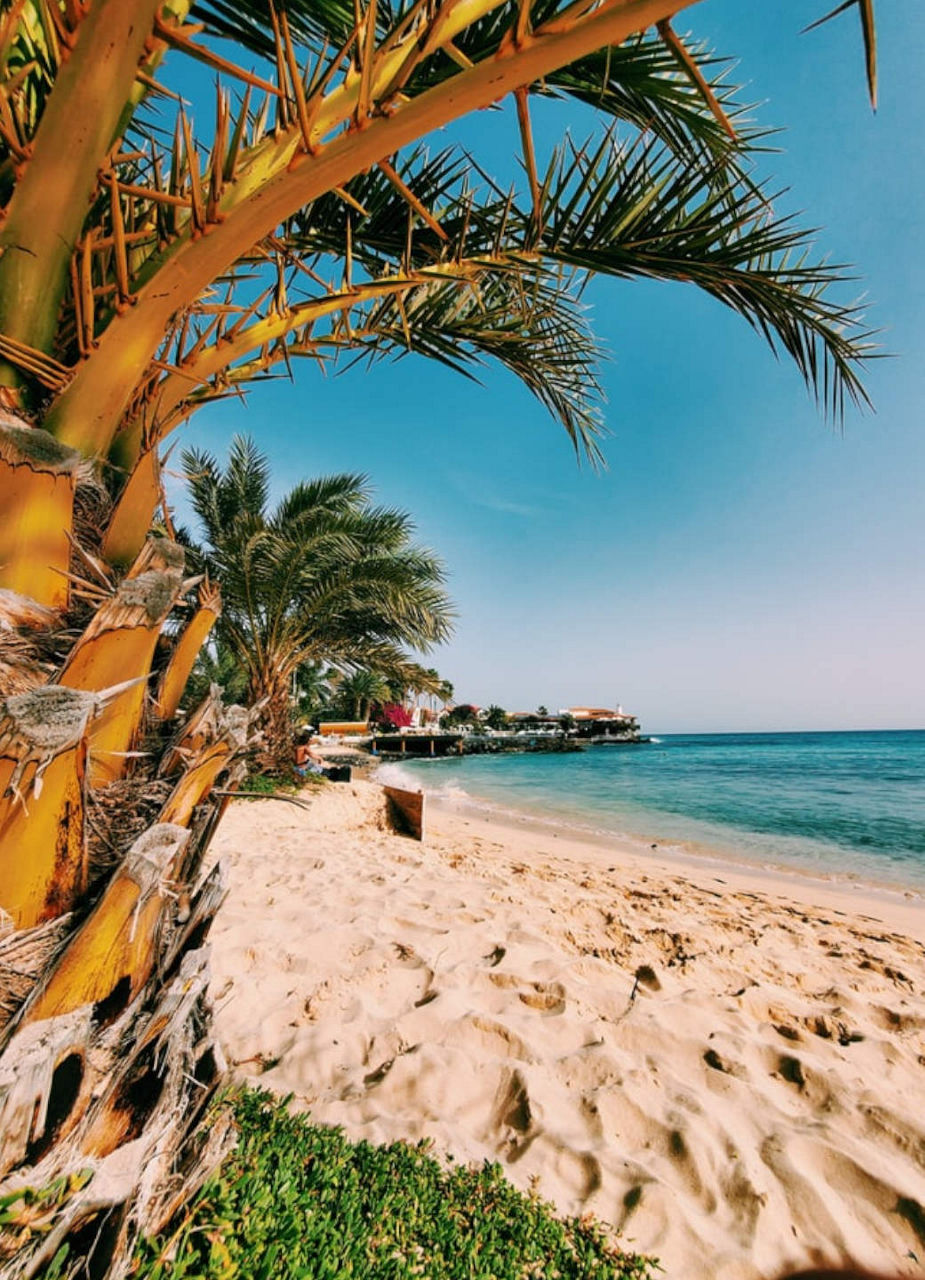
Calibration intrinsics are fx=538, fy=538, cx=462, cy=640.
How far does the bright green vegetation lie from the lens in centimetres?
118

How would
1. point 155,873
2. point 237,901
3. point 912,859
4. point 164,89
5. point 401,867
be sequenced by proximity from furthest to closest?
point 912,859 < point 401,867 < point 237,901 < point 164,89 < point 155,873

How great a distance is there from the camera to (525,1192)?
1.75m

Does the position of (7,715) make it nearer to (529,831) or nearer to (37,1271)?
(37,1271)

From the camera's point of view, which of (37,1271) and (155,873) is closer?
(37,1271)

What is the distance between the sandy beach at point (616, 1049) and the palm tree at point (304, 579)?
4970mm

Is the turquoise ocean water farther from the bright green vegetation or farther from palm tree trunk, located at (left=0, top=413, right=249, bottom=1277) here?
palm tree trunk, located at (left=0, top=413, right=249, bottom=1277)

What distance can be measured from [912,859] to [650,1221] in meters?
11.5

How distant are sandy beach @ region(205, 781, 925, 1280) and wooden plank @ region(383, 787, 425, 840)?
405 cm

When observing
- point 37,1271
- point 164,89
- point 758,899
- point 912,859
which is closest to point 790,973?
point 758,899

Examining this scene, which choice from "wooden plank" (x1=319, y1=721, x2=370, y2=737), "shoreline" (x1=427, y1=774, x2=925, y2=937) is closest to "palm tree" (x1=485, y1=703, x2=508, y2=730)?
"wooden plank" (x1=319, y1=721, x2=370, y2=737)

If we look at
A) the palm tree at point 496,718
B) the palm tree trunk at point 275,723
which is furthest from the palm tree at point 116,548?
the palm tree at point 496,718

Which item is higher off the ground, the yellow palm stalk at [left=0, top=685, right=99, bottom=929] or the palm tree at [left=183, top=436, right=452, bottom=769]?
the palm tree at [left=183, top=436, right=452, bottom=769]

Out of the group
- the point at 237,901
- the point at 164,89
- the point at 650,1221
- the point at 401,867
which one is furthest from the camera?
the point at 401,867

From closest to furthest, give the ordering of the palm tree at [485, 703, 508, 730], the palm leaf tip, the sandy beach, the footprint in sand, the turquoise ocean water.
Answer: the palm leaf tip, the sandy beach, the footprint in sand, the turquoise ocean water, the palm tree at [485, 703, 508, 730]
